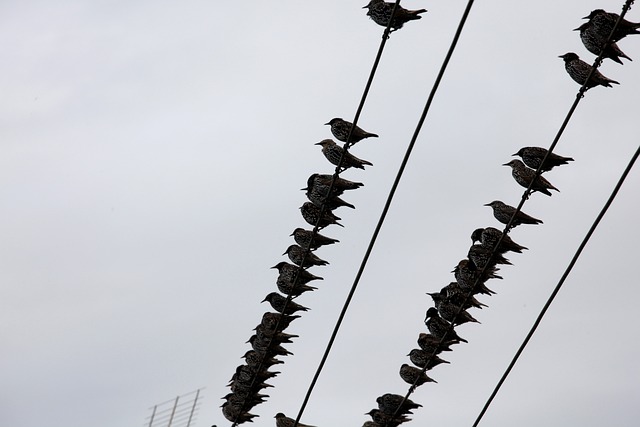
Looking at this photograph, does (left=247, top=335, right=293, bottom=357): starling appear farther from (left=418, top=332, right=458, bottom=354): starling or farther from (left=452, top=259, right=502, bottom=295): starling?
(left=452, top=259, right=502, bottom=295): starling

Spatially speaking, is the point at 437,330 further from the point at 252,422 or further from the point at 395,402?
the point at 252,422

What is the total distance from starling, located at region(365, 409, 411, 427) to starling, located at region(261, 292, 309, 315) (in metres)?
2.23

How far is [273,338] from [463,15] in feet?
27.7

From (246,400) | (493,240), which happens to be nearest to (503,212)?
(493,240)

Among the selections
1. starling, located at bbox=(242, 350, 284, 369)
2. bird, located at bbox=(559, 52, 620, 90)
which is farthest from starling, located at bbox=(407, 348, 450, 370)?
bird, located at bbox=(559, 52, 620, 90)

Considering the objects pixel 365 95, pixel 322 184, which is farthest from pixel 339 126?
pixel 365 95

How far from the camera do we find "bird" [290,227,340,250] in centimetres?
1678

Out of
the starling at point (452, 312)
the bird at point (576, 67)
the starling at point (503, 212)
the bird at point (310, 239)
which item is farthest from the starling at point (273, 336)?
the bird at point (576, 67)

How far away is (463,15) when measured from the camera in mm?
11305

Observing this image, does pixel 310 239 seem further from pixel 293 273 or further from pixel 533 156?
pixel 533 156

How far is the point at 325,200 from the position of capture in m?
16.1

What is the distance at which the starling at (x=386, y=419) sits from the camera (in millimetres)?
17750

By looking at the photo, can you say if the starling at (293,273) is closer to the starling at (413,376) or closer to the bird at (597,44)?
the starling at (413,376)

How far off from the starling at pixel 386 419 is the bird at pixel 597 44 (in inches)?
281
